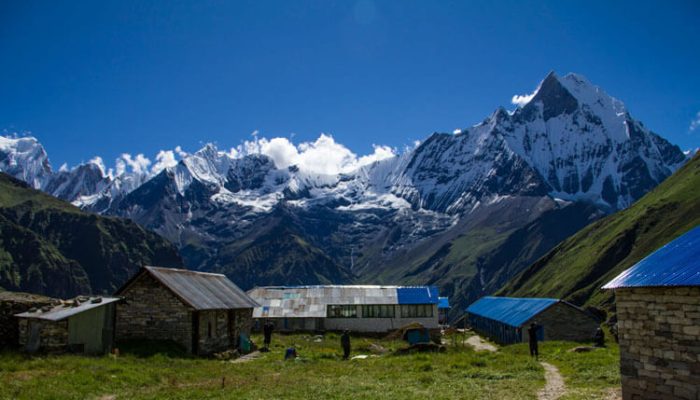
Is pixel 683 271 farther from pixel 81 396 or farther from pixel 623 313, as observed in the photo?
pixel 81 396

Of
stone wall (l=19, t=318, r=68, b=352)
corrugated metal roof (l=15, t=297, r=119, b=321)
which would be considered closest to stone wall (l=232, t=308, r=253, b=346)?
corrugated metal roof (l=15, t=297, r=119, b=321)

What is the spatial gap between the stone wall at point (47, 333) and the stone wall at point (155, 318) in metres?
8.39

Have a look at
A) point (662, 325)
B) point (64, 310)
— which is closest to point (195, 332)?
point (64, 310)

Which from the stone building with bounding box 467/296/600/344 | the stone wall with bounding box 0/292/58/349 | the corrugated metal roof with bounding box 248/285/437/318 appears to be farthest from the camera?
the corrugated metal roof with bounding box 248/285/437/318

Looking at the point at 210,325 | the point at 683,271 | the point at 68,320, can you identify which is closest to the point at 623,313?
the point at 683,271

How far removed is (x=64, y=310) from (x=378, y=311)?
173 ft

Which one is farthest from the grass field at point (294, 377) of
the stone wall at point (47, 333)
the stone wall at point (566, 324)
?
the stone wall at point (566, 324)

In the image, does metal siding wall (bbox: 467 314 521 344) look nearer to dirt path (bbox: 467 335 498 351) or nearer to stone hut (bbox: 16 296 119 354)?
dirt path (bbox: 467 335 498 351)

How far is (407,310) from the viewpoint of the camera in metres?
80.2

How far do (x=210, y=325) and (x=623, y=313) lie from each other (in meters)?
29.3

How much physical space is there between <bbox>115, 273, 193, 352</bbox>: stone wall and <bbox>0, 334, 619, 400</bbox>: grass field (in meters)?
2.85

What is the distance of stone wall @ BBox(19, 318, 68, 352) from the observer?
1222 inches

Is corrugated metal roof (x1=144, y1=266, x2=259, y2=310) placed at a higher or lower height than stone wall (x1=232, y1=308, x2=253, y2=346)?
higher

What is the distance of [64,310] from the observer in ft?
107
